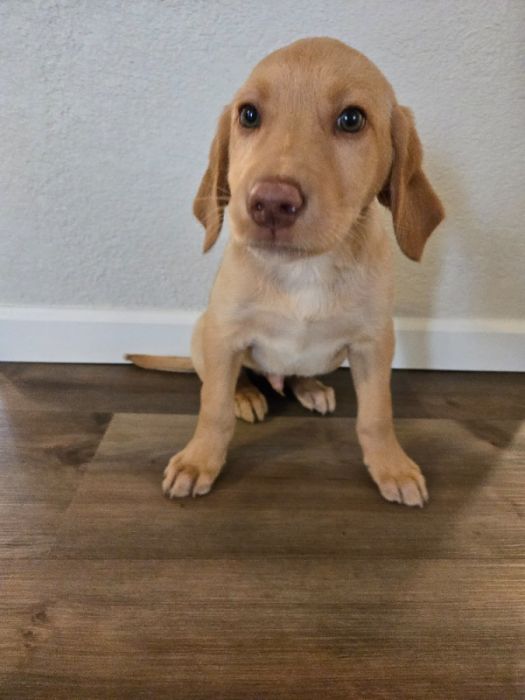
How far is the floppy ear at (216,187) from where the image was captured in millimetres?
1322

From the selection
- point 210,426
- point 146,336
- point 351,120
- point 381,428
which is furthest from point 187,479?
point 351,120

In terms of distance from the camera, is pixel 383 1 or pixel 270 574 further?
pixel 383 1

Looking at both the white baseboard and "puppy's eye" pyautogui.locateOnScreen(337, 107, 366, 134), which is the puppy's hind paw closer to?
the white baseboard

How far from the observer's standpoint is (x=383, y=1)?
166cm

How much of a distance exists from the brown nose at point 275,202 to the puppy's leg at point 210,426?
18.1 inches

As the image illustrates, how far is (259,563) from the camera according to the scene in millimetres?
1224

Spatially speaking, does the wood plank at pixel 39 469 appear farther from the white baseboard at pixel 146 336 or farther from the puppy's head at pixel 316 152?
the puppy's head at pixel 316 152

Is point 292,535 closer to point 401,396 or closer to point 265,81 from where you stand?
point 401,396

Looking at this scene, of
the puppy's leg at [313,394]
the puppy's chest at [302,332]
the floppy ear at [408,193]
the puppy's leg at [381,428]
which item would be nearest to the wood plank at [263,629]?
the puppy's leg at [381,428]

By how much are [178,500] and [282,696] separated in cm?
58

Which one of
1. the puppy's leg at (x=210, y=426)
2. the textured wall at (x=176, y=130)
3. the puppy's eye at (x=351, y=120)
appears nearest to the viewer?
the puppy's eye at (x=351, y=120)

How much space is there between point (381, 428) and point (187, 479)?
1.82 ft

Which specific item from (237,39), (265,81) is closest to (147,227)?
(237,39)

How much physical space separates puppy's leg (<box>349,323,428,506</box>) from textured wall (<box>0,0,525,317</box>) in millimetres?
750
